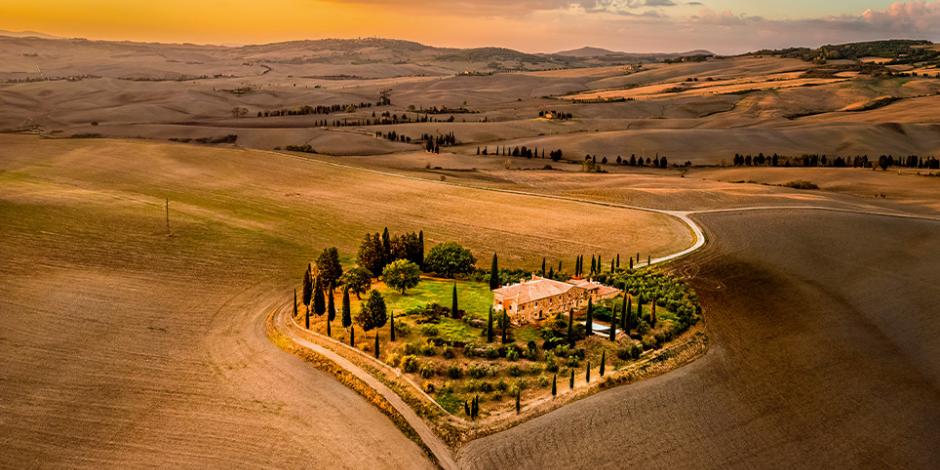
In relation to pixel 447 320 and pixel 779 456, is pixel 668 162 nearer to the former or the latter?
pixel 447 320

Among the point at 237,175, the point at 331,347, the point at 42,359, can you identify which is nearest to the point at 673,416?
the point at 331,347

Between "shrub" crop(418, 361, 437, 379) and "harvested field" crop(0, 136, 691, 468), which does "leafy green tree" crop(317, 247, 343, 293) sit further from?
"shrub" crop(418, 361, 437, 379)

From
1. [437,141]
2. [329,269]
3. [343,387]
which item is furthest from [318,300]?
[437,141]

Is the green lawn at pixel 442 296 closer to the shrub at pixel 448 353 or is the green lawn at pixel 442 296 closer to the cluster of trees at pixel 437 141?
the shrub at pixel 448 353

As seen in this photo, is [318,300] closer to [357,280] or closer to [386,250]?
[357,280]

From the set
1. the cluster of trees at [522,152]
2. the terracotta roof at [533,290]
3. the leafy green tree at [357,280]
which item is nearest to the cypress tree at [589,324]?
the terracotta roof at [533,290]

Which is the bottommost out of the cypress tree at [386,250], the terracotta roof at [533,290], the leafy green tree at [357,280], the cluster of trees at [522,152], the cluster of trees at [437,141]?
the leafy green tree at [357,280]

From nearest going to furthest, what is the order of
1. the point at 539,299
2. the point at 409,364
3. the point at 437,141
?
the point at 409,364, the point at 539,299, the point at 437,141
